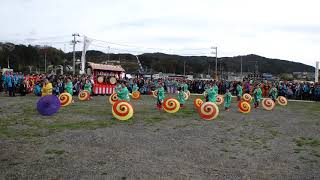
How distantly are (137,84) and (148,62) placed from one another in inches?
4276

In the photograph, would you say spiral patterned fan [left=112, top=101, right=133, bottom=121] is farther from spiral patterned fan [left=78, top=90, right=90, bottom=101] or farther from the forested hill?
the forested hill

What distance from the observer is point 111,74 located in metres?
32.8

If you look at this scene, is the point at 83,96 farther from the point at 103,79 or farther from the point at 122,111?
the point at 122,111

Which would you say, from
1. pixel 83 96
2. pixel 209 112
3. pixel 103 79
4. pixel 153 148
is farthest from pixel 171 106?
pixel 103 79

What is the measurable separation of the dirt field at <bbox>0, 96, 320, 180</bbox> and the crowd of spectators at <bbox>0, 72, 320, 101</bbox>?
9619 millimetres

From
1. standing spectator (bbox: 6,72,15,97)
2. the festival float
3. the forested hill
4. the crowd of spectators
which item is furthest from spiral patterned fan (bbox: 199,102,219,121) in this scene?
the forested hill

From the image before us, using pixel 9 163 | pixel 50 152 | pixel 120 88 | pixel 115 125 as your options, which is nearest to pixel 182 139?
pixel 115 125

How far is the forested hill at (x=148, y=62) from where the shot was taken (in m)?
95.9

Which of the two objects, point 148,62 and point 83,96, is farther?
point 148,62

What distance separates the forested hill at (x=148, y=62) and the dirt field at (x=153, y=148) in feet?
260

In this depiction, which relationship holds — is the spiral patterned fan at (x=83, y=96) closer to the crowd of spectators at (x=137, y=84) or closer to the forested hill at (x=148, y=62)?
the crowd of spectators at (x=137, y=84)

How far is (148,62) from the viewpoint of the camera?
5645 inches

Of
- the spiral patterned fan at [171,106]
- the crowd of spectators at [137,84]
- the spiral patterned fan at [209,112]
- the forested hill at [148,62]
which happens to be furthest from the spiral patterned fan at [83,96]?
the forested hill at [148,62]

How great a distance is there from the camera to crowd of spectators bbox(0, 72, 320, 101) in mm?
26000
